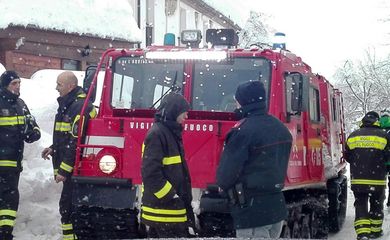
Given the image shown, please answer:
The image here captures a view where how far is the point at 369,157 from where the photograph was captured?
9.12 metres

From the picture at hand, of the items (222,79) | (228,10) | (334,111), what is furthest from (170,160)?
(228,10)

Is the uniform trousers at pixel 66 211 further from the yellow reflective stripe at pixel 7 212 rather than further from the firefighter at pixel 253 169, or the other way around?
the firefighter at pixel 253 169

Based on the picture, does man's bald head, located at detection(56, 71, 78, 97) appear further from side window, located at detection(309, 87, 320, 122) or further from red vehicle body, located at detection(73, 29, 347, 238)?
side window, located at detection(309, 87, 320, 122)

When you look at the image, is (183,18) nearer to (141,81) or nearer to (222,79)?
(141,81)

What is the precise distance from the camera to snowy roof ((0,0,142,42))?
16031 mm

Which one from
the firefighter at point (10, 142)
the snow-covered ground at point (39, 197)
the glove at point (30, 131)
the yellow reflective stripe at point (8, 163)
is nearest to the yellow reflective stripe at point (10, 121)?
the firefighter at point (10, 142)

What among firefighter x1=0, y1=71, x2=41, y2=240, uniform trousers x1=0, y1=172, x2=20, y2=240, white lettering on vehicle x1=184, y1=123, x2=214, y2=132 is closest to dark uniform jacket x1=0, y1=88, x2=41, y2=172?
firefighter x1=0, y1=71, x2=41, y2=240

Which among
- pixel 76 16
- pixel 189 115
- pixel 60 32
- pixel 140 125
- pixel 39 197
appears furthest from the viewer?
pixel 76 16

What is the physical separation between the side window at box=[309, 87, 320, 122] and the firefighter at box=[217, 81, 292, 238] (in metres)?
3.57

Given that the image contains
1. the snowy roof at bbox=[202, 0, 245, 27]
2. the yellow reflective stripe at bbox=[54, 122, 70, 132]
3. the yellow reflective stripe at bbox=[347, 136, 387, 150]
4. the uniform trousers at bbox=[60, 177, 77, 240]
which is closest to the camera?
the uniform trousers at bbox=[60, 177, 77, 240]

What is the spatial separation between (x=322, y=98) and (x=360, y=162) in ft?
4.54

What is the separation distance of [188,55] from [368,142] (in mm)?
3277

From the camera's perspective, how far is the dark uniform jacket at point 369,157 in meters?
9.09

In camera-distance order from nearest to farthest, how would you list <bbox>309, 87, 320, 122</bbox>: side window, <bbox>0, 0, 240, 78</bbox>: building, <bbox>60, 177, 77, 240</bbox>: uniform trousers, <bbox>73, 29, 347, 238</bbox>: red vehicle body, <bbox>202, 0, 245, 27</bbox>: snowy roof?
<bbox>73, 29, 347, 238</bbox>: red vehicle body
<bbox>60, 177, 77, 240</bbox>: uniform trousers
<bbox>309, 87, 320, 122</bbox>: side window
<bbox>0, 0, 240, 78</bbox>: building
<bbox>202, 0, 245, 27</bbox>: snowy roof
